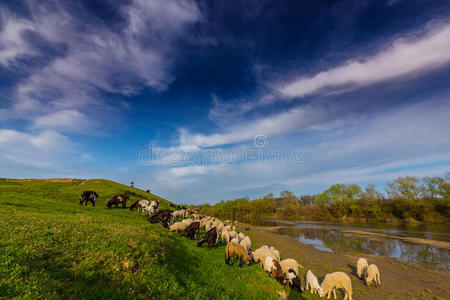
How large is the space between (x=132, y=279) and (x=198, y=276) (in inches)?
118

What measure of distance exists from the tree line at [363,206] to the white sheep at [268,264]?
70721 mm

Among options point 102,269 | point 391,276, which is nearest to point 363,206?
point 391,276

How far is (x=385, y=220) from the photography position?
61.8 m

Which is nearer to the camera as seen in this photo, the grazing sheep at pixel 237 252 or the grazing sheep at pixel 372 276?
the grazing sheep at pixel 237 252

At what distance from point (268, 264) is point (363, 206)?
3062 inches

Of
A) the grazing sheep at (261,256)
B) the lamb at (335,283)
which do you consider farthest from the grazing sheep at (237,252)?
the lamb at (335,283)

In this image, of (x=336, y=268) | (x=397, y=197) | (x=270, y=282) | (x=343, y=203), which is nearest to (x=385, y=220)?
(x=397, y=197)

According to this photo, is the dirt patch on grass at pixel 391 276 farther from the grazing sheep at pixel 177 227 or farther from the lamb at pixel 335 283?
the grazing sheep at pixel 177 227

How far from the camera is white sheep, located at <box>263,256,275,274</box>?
428 inches

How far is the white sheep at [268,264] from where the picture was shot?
428 inches

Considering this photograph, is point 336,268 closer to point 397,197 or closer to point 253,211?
point 397,197

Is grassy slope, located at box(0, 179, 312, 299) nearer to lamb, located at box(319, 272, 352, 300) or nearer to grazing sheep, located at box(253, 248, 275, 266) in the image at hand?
lamb, located at box(319, 272, 352, 300)

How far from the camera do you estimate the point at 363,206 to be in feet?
227

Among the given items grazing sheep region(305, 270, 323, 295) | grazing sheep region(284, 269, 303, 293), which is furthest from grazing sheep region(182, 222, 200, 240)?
grazing sheep region(305, 270, 323, 295)
